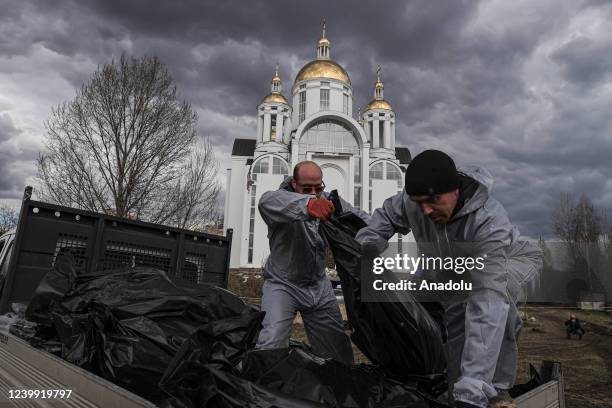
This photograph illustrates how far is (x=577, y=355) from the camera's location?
285 inches

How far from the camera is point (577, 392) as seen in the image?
466 cm

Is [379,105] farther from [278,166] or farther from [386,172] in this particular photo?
[278,166]

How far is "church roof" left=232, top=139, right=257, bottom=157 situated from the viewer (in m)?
41.9

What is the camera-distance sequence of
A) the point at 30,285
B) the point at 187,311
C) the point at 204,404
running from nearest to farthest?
the point at 204,404 → the point at 187,311 → the point at 30,285

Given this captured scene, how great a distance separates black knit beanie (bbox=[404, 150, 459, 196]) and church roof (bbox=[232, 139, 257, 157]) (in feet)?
134

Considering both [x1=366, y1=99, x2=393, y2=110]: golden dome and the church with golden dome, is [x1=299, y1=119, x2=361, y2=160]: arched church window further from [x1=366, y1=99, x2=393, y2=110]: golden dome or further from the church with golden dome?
[x1=366, y1=99, x2=393, y2=110]: golden dome

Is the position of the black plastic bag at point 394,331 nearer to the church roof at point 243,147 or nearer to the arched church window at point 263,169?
the arched church window at point 263,169

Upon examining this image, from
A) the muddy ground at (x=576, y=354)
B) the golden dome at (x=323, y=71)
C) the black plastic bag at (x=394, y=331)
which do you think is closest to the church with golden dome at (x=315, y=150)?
the golden dome at (x=323, y=71)

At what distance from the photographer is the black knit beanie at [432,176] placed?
1.63 meters

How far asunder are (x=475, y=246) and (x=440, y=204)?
23 cm

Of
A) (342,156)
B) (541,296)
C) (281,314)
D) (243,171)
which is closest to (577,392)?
(281,314)

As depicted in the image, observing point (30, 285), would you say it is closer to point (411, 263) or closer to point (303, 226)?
point (303, 226)

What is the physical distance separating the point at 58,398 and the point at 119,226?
7.78 ft

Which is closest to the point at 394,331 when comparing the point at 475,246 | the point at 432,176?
the point at 475,246
